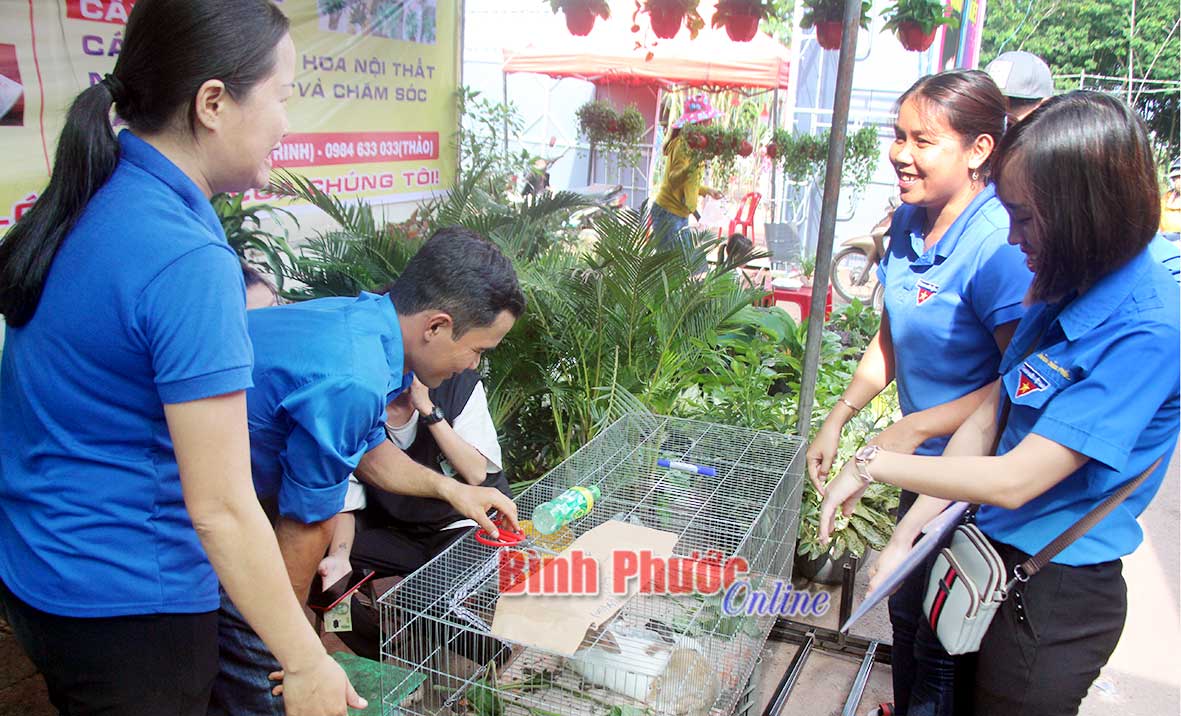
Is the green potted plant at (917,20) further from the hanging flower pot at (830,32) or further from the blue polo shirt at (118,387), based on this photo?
the blue polo shirt at (118,387)

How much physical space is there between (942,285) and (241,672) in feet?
5.15

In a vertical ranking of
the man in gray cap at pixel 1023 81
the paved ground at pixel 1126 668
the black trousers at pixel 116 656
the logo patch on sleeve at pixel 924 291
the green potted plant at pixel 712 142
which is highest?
the man in gray cap at pixel 1023 81

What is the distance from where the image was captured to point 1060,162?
1344 mm

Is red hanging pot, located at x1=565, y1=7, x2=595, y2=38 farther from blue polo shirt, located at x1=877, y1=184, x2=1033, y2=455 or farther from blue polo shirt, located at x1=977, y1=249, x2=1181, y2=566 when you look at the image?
blue polo shirt, located at x1=977, y1=249, x2=1181, y2=566

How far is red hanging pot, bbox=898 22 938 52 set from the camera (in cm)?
285

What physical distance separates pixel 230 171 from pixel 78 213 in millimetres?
182

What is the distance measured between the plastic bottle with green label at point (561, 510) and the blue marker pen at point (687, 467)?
0.35 meters

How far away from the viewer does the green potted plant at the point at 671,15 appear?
3035 mm

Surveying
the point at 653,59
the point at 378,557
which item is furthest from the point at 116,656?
the point at 653,59

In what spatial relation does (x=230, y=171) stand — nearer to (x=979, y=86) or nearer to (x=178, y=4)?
(x=178, y=4)

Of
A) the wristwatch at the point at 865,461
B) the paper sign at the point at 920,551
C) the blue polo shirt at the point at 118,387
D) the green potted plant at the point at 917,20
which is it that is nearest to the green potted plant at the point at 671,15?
the green potted plant at the point at 917,20

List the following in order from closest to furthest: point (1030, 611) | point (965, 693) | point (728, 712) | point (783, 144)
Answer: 1. point (1030, 611)
2. point (965, 693)
3. point (728, 712)
4. point (783, 144)

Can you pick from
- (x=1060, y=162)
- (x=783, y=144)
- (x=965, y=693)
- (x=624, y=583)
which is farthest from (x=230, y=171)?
(x=783, y=144)

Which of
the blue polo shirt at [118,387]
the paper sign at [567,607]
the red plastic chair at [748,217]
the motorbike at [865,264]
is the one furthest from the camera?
the red plastic chair at [748,217]
